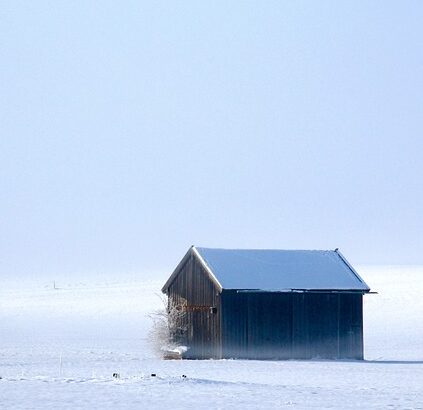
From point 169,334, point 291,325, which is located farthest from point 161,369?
point 169,334

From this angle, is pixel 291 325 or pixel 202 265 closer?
pixel 291 325

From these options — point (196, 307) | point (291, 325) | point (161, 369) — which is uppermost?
point (196, 307)

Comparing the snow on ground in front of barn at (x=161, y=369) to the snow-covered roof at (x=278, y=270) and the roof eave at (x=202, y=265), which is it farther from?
the snow-covered roof at (x=278, y=270)

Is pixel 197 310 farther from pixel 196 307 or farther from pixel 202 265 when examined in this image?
pixel 202 265

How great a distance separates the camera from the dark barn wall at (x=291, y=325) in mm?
48125

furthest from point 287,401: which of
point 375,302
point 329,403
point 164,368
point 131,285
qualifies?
point 131,285

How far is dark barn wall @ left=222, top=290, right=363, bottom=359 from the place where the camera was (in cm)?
4812

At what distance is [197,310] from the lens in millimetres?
49625

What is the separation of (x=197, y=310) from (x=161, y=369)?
11379 millimetres

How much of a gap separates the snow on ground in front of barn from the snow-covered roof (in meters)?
4.00

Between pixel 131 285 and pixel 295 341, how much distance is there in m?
66.8

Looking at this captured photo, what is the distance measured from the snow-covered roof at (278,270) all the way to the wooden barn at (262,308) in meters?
0.05

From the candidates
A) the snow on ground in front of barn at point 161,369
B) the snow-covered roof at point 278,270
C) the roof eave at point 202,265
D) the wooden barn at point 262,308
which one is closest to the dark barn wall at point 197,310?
the wooden barn at point 262,308

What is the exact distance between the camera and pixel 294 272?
50.7 meters
